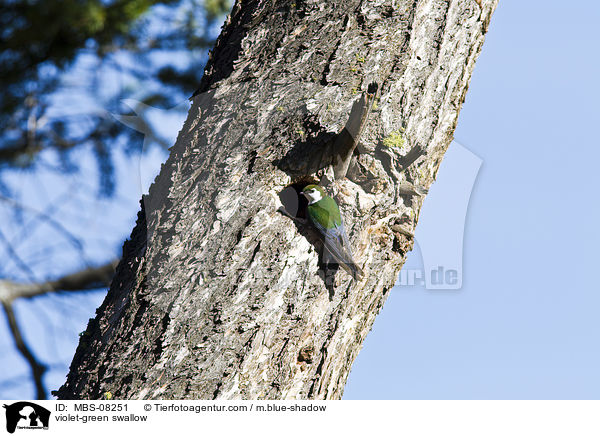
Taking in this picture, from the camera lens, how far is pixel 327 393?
1728 millimetres

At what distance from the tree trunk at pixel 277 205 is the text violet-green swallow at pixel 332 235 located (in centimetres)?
4

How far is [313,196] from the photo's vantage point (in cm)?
191

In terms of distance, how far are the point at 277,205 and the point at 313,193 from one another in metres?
0.25

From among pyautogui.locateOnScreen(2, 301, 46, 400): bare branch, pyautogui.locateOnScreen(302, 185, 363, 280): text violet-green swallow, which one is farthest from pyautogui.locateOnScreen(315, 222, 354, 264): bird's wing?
pyautogui.locateOnScreen(2, 301, 46, 400): bare branch

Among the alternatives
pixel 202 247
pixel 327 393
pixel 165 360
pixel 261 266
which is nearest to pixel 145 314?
pixel 165 360

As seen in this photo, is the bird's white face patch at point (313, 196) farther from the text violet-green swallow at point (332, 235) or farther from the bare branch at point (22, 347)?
the bare branch at point (22, 347)

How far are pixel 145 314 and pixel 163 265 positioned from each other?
17 centimetres

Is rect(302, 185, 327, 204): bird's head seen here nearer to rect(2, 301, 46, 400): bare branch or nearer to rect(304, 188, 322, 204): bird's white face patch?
rect(304, 188, 322, 204): bird's white face patch

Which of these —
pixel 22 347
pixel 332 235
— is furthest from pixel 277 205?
pixel 22 347
